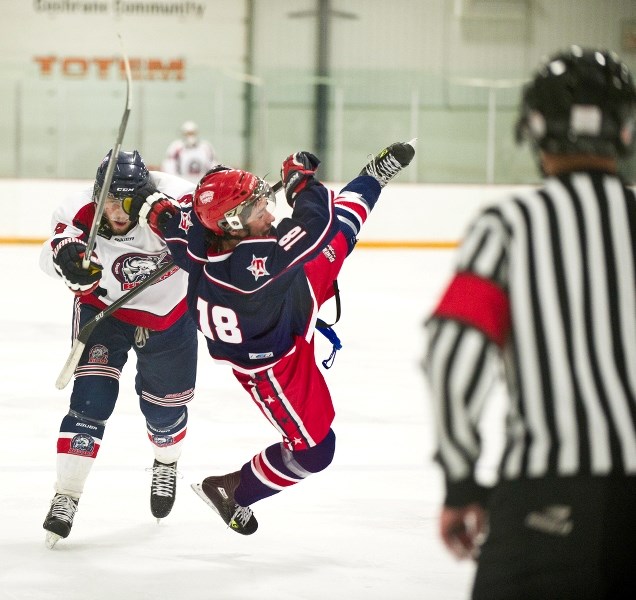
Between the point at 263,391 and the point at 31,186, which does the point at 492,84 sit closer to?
the point at 31,186

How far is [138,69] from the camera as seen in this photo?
12992 millimetres

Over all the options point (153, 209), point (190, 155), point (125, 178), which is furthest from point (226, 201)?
point (190, 155)

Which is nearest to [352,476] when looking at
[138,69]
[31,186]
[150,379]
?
[150,379]

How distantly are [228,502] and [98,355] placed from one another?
0.53m

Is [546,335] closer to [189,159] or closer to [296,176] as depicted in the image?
[296,176]

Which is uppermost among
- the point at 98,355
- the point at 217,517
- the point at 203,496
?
the point at 98,355

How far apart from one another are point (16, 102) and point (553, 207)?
10.4 m

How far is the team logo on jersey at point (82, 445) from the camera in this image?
10.4ft

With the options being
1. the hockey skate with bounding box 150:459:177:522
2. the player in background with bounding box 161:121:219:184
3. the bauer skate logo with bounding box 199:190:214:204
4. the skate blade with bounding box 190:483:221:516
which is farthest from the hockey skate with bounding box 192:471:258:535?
the player in background with bounding box 161:121:219:184

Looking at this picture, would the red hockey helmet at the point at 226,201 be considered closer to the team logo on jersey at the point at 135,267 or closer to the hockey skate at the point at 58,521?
the team logo on jersey at the point at 135,267

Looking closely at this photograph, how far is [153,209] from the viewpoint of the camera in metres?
2.97

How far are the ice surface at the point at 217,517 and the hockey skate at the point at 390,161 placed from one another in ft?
2.97

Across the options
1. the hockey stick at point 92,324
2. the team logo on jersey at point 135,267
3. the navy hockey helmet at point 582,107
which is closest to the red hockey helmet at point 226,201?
the hockey stick at point 92,324

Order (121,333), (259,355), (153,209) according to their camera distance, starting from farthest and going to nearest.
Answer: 1. (121,333)
2. (153,209)
3. (259,355)
